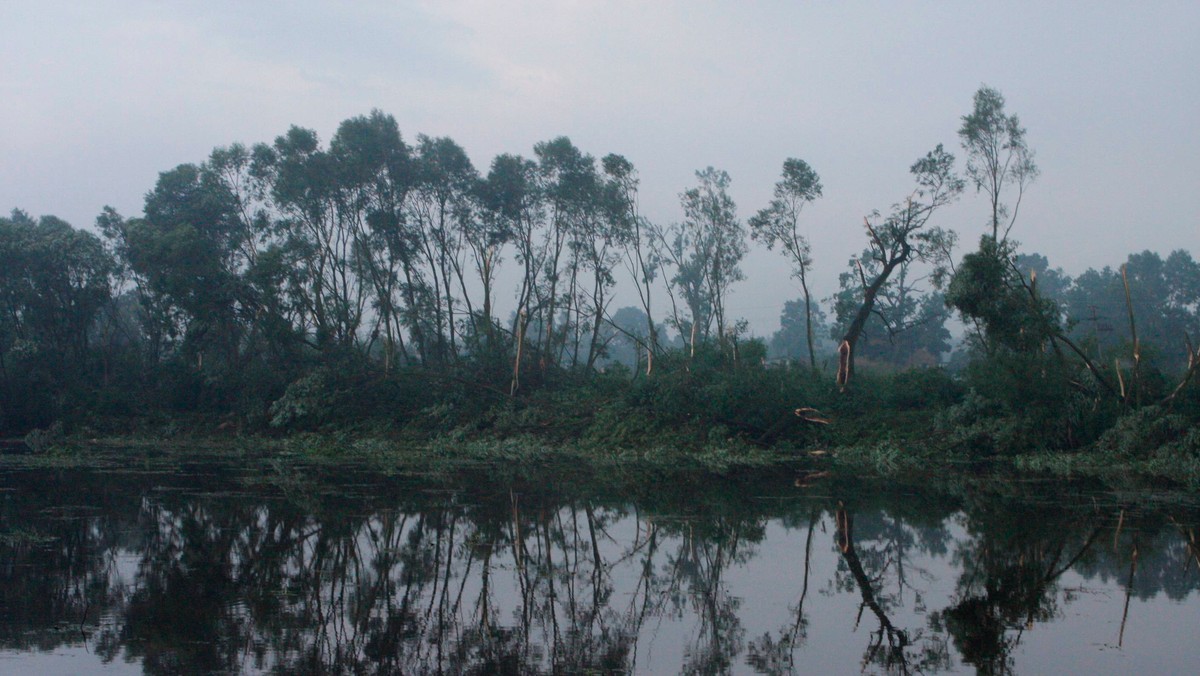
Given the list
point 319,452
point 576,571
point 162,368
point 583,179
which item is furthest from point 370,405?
point 576,571

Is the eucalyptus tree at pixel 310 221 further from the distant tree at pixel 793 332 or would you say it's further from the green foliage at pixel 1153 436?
the distant tree at pixel 793 332

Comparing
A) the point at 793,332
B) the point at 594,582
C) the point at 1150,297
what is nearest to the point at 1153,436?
the point at 594,582

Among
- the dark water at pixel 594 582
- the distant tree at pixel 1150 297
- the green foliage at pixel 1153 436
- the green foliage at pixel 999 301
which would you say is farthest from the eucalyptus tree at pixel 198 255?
the distant tree at pixel 1150 297

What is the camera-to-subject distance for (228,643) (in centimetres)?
706

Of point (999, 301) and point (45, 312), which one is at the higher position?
point (45, 312)

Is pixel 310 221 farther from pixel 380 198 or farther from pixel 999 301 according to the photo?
pixel 999 301

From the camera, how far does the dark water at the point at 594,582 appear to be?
Answer: 696cm

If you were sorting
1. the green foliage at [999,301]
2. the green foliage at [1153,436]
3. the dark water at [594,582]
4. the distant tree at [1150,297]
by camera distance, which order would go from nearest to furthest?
the dark water at [594,582] → the green foliage at [1153,436] → the green foliage at [999,301] → the distant tree at [1150,297]

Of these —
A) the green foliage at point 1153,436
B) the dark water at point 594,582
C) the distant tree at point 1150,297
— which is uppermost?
the distant tree at point 1150,297

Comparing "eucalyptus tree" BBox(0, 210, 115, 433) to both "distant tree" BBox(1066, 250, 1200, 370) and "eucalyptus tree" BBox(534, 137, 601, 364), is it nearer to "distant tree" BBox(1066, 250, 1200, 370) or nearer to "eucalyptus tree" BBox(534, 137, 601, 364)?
"eucalyptus tree" BBox(534, 137, 601, 364)

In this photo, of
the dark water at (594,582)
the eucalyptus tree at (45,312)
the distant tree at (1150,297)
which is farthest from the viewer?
the distant tree at (1150,297)

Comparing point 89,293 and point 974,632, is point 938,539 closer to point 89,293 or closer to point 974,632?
point 974,632

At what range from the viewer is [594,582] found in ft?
31.2

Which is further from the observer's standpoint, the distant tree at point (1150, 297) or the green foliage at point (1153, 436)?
the distant tree at point (1150, 297)
